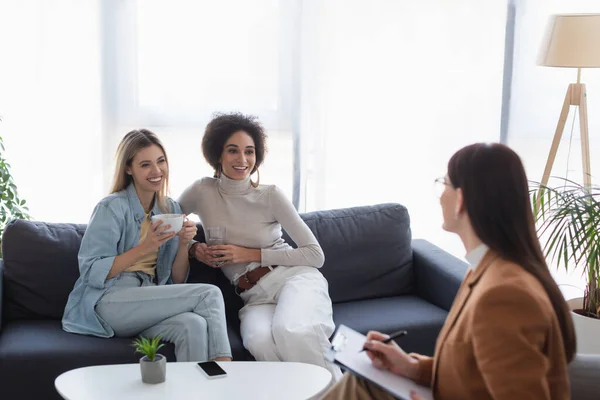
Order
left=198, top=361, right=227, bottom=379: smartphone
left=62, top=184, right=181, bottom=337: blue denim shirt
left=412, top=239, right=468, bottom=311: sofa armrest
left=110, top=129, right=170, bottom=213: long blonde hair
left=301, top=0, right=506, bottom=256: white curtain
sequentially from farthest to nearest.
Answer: left=301, top=0, right=506, bottom=256: white curtain < left=412, top=239, right=468, bottom=311: sofa armrest < left=110, top=129, right=170, bottom=213: long blonde hair < left=62, top=184, right=181, bottom=337: blue denim shirt < left=198, top=361, right=227, bottom=379: smartphone

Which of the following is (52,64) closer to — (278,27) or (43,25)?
(43,25)

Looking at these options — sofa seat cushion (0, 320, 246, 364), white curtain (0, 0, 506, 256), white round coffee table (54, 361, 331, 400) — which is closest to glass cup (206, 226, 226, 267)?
sofa seat cushion (0, 320, 246, 364)

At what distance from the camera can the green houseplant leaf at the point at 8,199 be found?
3.12m

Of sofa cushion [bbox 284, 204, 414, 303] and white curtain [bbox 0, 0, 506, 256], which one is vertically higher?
white curtain [bbox 0, 0, 506, 256]

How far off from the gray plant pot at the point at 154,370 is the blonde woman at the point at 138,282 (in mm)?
465

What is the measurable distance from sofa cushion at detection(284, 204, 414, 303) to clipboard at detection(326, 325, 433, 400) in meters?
1.24

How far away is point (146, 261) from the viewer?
284 centimetres

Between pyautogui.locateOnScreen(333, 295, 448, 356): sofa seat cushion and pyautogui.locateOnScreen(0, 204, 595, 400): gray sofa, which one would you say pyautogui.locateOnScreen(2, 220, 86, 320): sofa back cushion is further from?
pyautogui.locateOnScreen(333, 295, 448, 356): sofa seat cushion

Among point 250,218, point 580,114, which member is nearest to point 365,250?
point 250,218

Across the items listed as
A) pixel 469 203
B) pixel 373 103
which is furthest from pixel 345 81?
pixel 469 203

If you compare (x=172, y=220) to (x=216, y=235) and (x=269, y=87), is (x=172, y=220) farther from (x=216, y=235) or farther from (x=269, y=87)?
(x=269, y=87)

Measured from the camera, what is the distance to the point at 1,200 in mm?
3199

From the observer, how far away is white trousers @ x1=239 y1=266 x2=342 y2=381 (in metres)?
2.61

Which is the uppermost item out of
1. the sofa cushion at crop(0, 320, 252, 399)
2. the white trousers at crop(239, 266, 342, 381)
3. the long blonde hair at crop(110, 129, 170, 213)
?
the long blonde hair at crop(110, 129, 170, 213)
